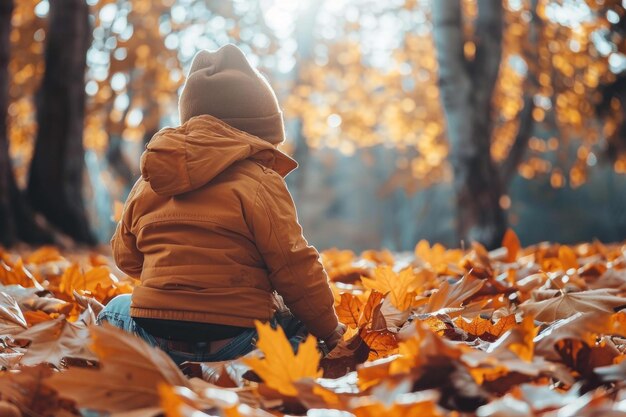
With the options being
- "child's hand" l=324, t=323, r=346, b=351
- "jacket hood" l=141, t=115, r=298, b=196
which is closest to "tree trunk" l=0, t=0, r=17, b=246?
"jacket hood" l=141, t=115, r=298, b=196

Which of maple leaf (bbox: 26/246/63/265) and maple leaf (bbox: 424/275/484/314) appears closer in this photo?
maple leaf (bbox: 424/275/484/314)

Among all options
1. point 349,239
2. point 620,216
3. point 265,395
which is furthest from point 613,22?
point 349,239

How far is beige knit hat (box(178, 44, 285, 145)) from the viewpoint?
184cm

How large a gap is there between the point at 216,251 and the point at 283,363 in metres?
0.57

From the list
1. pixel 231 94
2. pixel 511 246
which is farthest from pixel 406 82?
pixel 231 94

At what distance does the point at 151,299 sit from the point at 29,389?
52 centimetres

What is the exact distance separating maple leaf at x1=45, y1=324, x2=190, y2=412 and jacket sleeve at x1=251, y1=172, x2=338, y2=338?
21.6 inches

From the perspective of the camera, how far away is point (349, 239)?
113 feet

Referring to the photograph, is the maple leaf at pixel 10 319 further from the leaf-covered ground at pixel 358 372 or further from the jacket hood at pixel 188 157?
the jacket hood at pixel 188 157

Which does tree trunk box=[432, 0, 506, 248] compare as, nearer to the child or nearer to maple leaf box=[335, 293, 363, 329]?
maple leaf box=[335, 293, 363, 329]

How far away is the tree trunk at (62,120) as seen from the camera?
802 cm

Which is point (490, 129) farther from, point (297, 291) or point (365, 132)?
point (365, 132)

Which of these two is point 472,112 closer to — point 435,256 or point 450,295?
point 435,256

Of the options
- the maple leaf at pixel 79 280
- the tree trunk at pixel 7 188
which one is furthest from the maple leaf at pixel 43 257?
the tree trunk at pixel 7 188
